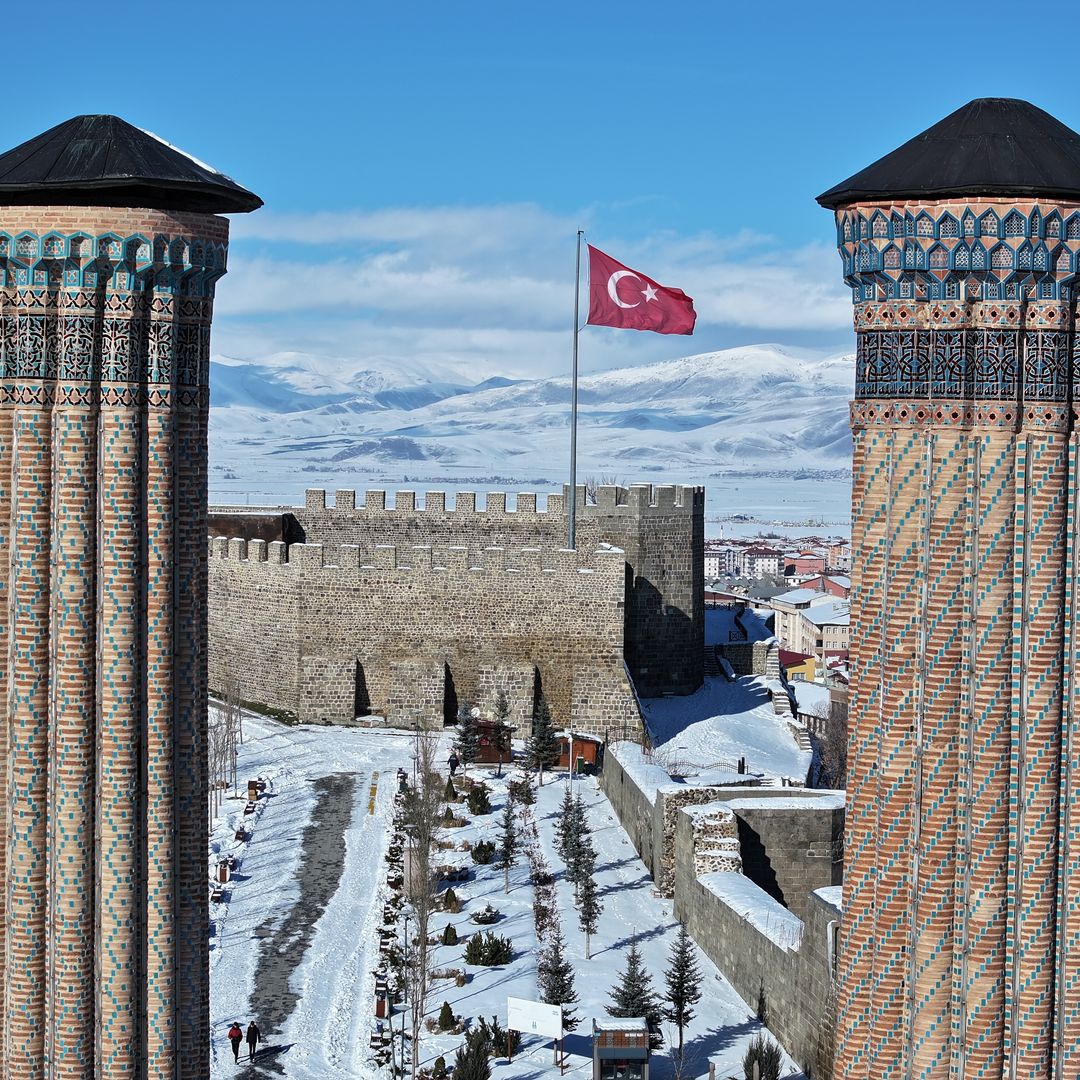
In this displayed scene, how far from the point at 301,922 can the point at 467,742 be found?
31.3 feet

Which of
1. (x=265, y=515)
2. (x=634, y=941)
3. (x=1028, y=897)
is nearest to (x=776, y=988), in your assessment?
(x=634, y=941)

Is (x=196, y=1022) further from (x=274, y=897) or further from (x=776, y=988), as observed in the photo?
(x=274, y=897)

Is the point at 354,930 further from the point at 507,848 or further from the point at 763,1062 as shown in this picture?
the point at 763,1062

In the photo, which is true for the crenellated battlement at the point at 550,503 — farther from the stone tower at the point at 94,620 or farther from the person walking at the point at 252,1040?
the stone tower at the point at 94,620

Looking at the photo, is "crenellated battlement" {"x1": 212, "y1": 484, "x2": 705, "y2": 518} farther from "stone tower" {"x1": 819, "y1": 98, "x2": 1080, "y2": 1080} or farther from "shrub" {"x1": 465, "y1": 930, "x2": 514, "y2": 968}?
"stone tower" {"x1": 819, "y1": 98, "x2": 1080, "y2": 1080}

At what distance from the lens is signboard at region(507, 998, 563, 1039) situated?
2200cm

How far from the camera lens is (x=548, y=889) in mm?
29094

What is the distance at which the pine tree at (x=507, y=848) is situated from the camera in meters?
29.5

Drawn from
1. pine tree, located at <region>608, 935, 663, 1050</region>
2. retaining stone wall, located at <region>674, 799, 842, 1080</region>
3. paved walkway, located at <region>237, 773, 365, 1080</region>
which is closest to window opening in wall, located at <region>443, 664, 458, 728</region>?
paved walkway, located at <region>237, 773, 365, 1080</region>

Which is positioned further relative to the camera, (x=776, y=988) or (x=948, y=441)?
(x=776, y=988)

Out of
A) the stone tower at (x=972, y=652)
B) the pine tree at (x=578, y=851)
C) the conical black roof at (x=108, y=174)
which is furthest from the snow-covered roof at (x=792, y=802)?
the conical black roof at (x=108, y=174)

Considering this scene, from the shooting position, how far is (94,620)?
14.2 metres

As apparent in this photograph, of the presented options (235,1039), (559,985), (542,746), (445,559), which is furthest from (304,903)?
(445,559)

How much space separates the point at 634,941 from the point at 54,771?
13855mm
